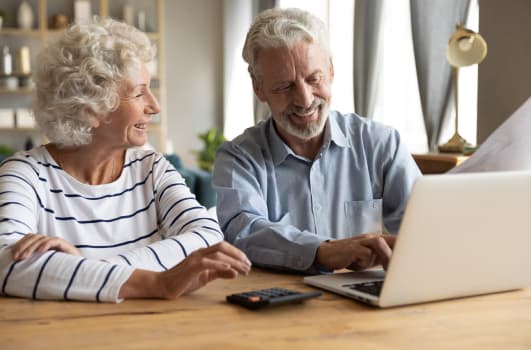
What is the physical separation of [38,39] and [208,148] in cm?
228

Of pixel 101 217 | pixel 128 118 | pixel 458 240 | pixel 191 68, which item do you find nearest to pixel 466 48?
pixel 128 118

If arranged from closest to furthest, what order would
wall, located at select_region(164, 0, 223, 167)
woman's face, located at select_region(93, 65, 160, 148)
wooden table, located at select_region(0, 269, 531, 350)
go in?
wooden table, located at select_region(0, 269, 531, 350) < woman's face, located at select_region(93, 65, 160, 148) < wall, located at select_region(164, 0, 223, 167)

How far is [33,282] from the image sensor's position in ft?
4.36

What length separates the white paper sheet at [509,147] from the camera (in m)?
1.36

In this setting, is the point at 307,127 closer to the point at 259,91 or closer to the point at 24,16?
the point at 259,91

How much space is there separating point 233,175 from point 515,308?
83cm

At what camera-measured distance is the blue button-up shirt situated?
6.20 feet

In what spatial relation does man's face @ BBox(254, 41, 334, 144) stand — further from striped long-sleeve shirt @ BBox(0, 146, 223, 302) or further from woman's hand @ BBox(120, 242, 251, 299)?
woman's hand @ BBox(120, 242, 251, 299)

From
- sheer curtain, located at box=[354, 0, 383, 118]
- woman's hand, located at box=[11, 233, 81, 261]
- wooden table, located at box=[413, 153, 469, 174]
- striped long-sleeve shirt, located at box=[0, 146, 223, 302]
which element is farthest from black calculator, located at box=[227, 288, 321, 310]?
sheer curtain, located at box=[354, 0, 383, 118]

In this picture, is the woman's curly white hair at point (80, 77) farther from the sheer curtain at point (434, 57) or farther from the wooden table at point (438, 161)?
the sheer curtain at point (434, 57)

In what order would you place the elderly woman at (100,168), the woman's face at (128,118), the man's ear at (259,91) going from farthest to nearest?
the man's ear at (259,91), the woman's face at (128,118), the elderly woman at (100,168)

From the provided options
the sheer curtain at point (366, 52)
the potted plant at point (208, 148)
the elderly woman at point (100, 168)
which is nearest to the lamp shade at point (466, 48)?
the sheer curtain at point (366, 52)

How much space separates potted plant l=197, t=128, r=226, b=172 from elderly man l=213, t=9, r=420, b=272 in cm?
561

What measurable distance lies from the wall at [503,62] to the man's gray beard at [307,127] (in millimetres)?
1908
